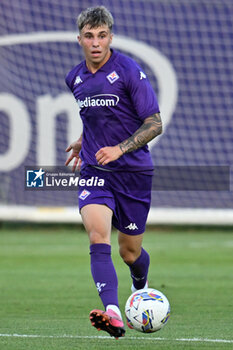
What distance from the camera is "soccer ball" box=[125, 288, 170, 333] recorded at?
21.2ft

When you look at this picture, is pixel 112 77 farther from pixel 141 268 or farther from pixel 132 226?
pixel 141 268

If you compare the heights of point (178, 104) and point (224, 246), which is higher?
point (178, 104)

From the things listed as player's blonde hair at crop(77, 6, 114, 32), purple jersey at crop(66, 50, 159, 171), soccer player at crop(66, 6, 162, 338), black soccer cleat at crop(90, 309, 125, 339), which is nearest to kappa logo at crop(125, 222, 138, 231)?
soccer player at crop(66, 6, 162, 338)

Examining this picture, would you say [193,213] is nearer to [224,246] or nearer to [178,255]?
[224,246]

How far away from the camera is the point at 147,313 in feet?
21.2

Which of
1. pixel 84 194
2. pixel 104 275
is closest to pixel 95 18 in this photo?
pixel 84 194

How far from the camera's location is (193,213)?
20.0 meters

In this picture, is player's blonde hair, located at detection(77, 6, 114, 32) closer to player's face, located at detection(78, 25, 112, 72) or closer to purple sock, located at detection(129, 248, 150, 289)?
player's face, located at detection(78, 25, 112, 72)

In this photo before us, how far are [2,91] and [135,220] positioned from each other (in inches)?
579

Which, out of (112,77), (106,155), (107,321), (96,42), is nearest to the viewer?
(107,321)

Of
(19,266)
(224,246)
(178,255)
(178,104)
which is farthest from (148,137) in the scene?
(178,104)

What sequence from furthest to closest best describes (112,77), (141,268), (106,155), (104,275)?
(141,268) < (112,77) < (106,155) < (104,275)

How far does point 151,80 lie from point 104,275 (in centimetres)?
1569

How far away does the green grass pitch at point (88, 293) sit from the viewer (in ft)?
21.9
